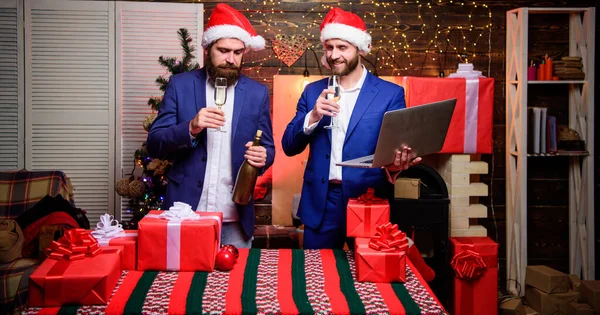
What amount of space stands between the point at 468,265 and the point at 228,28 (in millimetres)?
1892

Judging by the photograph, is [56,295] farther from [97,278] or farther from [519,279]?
[519,279]

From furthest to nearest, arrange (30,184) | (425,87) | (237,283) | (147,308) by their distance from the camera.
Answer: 1. (425,87)
2. (30,184)
3. (237,283)
4. (147,308)

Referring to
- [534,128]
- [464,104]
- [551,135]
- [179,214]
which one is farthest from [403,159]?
[551,135]

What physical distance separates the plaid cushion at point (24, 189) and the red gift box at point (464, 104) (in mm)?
2187

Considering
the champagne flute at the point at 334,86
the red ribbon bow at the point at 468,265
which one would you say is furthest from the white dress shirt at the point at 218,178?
the red ribbon bow at the point at 468,265

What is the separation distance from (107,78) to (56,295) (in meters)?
2.83

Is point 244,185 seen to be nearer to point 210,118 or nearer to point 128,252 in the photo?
point 210,118

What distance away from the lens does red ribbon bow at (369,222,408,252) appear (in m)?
1.96

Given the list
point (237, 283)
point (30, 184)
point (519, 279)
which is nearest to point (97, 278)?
point (237, 283)

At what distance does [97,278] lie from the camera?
172 cm

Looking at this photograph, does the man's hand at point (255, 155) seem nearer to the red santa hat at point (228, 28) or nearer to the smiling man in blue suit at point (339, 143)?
the smiling man in blue suit at point (339, 143)

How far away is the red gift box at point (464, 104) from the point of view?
3.84 m

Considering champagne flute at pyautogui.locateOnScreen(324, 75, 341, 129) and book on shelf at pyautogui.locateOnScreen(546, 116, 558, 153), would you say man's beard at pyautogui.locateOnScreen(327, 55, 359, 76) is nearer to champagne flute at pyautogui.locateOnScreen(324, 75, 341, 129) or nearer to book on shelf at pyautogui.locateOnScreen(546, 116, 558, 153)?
champagne flute at pyautogui.locateOnScreen(324, 75, 341, 129)

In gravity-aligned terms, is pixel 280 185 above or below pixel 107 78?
below
